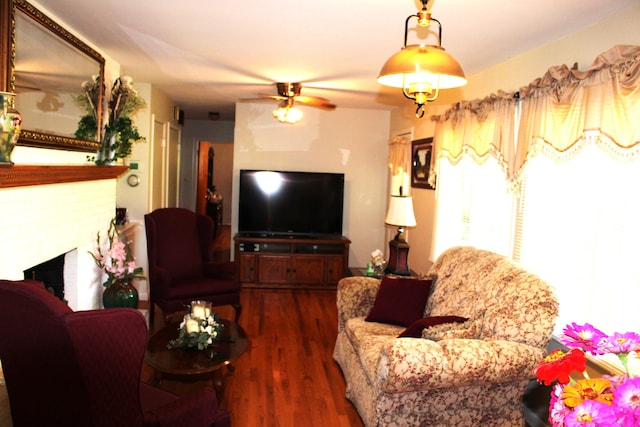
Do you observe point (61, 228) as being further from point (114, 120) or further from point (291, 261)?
point (291, 261)

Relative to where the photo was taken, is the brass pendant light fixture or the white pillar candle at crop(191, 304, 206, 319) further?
the white pillar candle at crop(191, 304, 206, 319)

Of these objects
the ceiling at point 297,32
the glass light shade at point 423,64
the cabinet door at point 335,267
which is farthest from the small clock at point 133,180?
the glass light shade at point 423,64

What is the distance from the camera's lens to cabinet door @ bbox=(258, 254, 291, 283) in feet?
20.8

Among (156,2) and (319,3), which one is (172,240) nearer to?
(156,2)

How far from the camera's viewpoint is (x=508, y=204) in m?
3.67

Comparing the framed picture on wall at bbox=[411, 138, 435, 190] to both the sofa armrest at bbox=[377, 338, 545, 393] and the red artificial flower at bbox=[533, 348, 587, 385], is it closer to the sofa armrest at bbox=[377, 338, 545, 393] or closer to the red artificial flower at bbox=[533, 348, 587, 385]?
the sofa armrest at bbox=[377, 338, 545, 393]

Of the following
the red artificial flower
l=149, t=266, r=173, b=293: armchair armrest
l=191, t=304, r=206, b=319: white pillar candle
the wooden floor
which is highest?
the red artificial flower

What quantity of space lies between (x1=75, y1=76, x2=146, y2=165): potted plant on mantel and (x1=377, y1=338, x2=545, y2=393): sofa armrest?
9.36ft

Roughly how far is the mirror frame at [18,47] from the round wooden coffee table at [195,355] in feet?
4.65

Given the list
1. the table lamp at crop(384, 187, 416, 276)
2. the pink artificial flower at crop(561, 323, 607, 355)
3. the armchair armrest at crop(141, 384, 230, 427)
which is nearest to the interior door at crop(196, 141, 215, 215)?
the table lamp at crop(384, 187, 416, 276)

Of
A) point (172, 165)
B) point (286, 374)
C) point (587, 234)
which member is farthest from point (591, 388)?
point (172, 165)

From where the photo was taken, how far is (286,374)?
373 cm

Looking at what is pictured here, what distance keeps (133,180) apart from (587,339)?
520cm

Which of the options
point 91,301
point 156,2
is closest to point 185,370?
point 91,301
